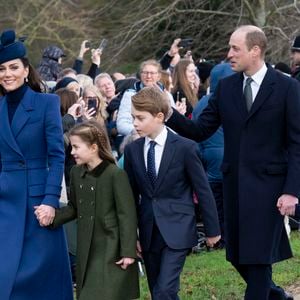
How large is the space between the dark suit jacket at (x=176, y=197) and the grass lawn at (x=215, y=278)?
160 cm

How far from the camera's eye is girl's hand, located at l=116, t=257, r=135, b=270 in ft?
20.2

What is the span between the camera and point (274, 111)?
245 inches

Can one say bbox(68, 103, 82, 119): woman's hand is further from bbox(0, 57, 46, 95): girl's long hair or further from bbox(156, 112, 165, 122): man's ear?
bbox(156, 112, 165, 122): man's ear

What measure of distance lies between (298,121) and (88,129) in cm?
139

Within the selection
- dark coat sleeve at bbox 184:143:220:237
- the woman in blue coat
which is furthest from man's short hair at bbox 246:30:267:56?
the woman in blue coat

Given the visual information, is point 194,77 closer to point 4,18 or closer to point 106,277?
point 106,277

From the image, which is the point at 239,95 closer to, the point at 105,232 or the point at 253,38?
the point at 253,38

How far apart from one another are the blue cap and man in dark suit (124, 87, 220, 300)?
839 millimetres

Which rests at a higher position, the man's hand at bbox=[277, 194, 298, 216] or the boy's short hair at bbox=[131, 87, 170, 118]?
the boy's short hair at bbox=[131, 87, 170, 118]

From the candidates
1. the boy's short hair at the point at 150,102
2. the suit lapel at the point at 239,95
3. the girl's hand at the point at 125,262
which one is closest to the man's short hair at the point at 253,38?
the suit lapel at the point at 239,95

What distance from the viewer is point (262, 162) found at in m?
6.26

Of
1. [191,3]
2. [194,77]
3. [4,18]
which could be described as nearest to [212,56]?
[191,3]

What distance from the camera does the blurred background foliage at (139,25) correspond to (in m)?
26.0

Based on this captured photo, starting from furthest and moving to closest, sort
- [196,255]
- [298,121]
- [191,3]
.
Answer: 1. [191,3]
2. [196,255]
3. [298,121]
